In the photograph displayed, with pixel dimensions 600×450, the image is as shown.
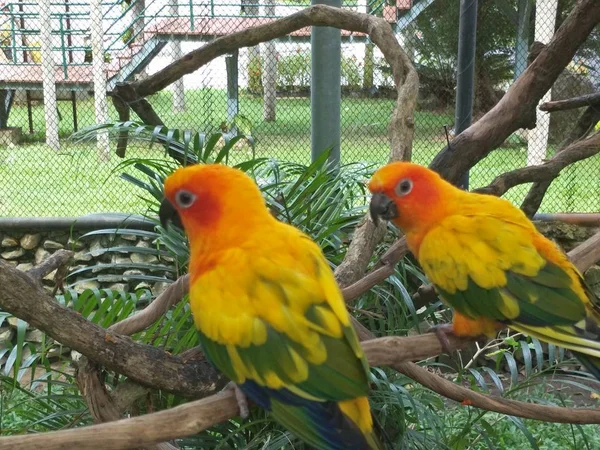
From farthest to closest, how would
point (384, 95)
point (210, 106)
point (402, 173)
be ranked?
point (384, 95) < point (210, 106) < point (402, 173)

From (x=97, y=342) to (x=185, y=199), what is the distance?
0.31 metres

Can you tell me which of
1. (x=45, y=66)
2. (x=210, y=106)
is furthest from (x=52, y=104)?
(x=210, y=106)

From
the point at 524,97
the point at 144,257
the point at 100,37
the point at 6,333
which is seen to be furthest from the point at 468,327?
the point at 100,37

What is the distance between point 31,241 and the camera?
3549 millimetres

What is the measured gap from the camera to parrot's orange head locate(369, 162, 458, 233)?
59.4 inches

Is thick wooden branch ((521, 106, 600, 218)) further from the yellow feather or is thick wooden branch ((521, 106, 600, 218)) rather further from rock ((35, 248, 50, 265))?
rock ((35, 248, 50, 265))

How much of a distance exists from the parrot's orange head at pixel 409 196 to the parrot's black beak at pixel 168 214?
0.49 meters

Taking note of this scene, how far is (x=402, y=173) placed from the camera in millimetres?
1525

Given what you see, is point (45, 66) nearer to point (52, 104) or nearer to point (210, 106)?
point (52, 104)

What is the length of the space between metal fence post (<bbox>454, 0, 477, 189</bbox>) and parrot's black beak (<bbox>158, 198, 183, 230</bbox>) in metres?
1.97

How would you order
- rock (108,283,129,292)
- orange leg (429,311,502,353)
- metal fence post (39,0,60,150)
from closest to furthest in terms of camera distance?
orange leg (429,311,502,353)
rock (108,283,129,292)
metal fence post (39,0,60,150)

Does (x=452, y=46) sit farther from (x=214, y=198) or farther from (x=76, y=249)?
(x=214, y=198)

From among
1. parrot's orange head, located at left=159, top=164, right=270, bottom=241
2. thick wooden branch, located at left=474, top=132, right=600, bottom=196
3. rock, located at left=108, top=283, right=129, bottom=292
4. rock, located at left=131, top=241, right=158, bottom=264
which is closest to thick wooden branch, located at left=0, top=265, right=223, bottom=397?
parrot's orange head, located at left=159, top=164, right=270, bottom=241

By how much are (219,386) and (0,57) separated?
11.6ft
